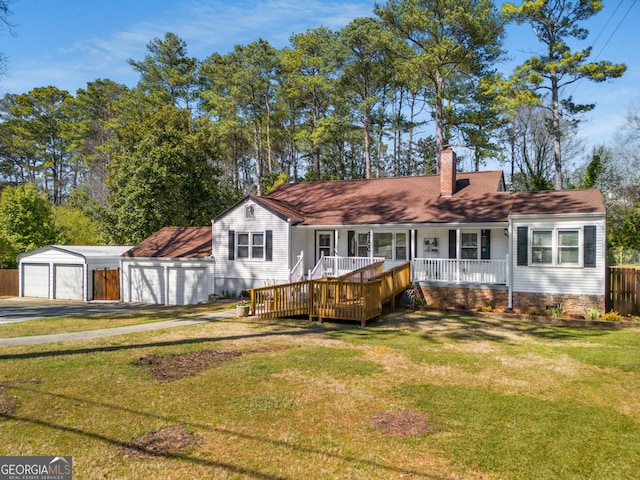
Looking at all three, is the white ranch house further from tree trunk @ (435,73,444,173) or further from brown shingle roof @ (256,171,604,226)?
tree trunk @ (435,73,444,173)

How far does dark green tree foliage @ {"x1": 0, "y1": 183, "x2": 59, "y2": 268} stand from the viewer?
30.9 metres

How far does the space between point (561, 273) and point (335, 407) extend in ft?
40.8

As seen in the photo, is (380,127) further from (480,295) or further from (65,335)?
(65,335)

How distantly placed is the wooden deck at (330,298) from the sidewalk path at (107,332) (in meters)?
1.86

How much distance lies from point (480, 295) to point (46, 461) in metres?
15.1

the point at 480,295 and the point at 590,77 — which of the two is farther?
the point at 590,77

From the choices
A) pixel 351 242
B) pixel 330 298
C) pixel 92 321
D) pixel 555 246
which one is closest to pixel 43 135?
pixel 92 321

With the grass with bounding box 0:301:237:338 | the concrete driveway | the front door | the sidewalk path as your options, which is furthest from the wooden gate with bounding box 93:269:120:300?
the front door

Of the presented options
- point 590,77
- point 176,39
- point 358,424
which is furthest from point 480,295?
point 176,39

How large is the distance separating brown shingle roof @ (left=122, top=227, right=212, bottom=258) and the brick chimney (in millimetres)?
12624

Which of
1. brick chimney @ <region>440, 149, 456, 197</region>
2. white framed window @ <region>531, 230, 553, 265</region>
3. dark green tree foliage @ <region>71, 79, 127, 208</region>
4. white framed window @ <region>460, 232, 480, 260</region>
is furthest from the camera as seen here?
dark green tree foliage @ <region>71, 79, 127, 208</region>

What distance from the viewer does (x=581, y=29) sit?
29328 millimetres

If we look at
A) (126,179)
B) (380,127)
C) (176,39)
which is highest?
(176,39)

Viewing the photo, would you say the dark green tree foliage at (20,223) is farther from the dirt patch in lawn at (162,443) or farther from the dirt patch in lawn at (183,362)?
the dirt patch in lawn at (162,443)
